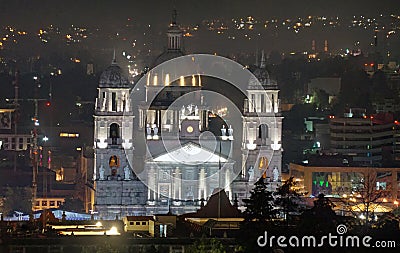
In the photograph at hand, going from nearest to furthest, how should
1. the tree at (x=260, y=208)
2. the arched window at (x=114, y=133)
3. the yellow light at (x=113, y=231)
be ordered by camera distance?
the tree at (x=260, y=208)
the yellow light at (x=113, y=231)
the arched window at (x=114, y=133)

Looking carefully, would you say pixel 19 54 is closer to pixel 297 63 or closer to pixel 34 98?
pixel 297 63

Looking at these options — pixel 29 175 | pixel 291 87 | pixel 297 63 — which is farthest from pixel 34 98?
pixel 29 175

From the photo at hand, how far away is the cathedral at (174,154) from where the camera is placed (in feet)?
197

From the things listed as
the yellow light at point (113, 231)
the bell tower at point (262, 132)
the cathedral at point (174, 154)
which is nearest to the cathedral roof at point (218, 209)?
the yellow light at point (113, 231)

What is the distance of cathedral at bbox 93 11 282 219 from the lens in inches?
2361

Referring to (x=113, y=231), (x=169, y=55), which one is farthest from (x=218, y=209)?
(x=169, y=55)

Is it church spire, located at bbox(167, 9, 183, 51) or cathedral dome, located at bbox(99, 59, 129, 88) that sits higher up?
church spire, located at bbox(167, 9, 183, 51)

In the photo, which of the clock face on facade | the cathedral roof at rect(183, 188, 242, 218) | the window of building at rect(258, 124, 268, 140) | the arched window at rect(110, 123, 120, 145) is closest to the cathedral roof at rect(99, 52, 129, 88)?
the arched window at rect(110, 123, 120, 145)

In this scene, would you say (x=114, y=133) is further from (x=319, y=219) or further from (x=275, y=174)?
(x=319, y=219)

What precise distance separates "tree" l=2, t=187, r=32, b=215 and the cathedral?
19.2ft

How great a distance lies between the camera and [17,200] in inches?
2795

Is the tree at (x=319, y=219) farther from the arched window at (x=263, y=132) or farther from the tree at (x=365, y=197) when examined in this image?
the arched window at (x=263, y=132)

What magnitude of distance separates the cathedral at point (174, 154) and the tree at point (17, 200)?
585cm

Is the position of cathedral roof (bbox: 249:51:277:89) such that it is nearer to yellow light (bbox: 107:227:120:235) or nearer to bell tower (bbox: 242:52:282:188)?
bell tower (bbox: 242:52:282:188)
